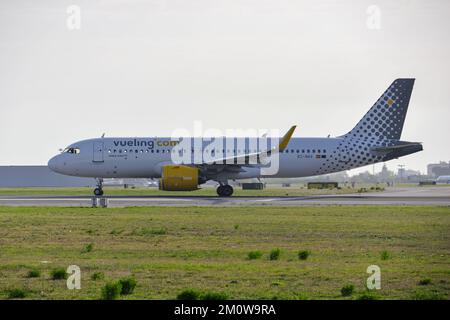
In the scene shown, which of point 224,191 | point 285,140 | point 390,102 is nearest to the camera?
point 285,140

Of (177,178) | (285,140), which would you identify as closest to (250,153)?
(285,140)

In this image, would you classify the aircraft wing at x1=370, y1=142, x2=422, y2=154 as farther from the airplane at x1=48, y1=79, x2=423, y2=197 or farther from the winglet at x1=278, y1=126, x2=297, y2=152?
the winglet at x1=278, y1=126, x2=297, y2=152

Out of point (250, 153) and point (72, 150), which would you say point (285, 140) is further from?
point (72, 150)

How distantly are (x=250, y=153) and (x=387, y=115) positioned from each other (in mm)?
11303

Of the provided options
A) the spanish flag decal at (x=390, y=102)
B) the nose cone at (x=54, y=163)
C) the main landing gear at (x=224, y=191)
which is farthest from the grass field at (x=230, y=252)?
the spanish flag decal at (x=390, y=102)

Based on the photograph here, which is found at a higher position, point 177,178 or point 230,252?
point 177,178

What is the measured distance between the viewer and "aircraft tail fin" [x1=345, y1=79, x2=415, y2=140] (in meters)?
58.7

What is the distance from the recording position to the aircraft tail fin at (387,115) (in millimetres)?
58656

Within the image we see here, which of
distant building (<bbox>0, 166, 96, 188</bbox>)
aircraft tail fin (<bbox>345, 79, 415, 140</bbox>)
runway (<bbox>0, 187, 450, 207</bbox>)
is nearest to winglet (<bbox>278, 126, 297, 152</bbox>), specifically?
runway (<bbox>0, 187, 450, 207</bbox>)

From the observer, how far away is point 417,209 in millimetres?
39594

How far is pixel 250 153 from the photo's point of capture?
57.1 meters

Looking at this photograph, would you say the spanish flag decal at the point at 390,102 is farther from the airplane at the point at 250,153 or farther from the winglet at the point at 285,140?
the winglet at the point at 285,140
